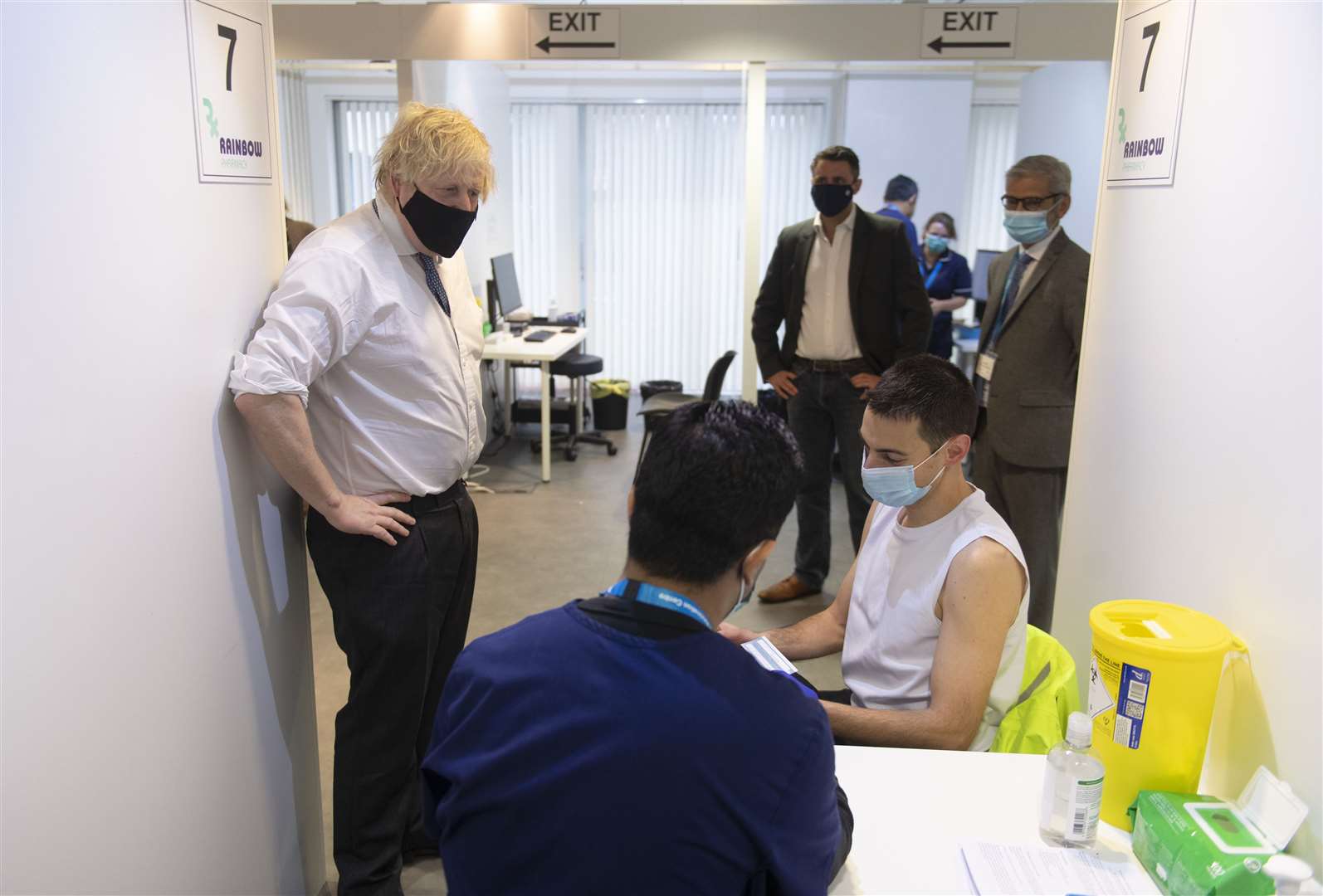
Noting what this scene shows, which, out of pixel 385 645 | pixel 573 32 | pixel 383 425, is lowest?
pixel 385 645

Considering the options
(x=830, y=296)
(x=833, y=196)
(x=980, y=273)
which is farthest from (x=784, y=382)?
(x=980, y=273)

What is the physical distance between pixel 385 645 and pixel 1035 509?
82.0 inches

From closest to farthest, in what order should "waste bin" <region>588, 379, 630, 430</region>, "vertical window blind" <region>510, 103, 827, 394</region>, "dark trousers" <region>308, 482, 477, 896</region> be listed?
"dark trousers" <region>308, 482, 477, 896</region> < "waste bin" <region>588, 379, 630, 430</region> < "vertical window blind" <region>510, 103, 827, 394</region>

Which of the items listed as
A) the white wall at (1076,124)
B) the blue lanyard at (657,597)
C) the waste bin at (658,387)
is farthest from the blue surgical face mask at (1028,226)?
the waste bin at (658,387)

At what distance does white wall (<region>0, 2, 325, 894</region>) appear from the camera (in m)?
1.27

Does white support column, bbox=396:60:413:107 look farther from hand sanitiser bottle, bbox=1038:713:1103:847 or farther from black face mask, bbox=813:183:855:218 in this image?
hand sanitiser bottle, bbox=1038:713:1103:847

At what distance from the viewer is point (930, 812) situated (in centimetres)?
142

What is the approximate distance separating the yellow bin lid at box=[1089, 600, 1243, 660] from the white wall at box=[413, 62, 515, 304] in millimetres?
4609

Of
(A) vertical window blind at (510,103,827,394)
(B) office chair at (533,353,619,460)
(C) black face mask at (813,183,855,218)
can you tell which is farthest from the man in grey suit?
(A) vertical window blind at (510,103,827,394)

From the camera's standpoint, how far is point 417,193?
1.99 meters

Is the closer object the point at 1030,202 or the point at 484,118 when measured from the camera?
the point at 1030,202

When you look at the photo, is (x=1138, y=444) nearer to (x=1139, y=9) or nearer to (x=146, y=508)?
(x=1139, y=9)

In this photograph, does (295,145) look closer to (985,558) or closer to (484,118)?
(484,118)

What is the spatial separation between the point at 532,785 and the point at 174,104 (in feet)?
4.20
